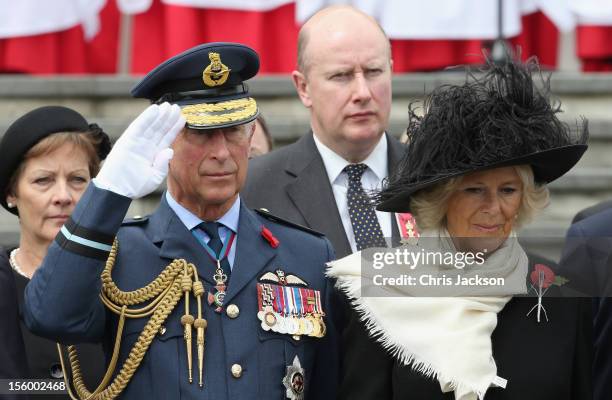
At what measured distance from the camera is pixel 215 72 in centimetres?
432

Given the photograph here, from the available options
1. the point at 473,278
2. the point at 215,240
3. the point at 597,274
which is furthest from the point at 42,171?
the point at 597,274

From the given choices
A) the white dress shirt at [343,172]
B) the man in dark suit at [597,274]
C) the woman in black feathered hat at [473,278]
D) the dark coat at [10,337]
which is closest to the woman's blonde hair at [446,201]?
the woman in black feathered hat at [473,278]

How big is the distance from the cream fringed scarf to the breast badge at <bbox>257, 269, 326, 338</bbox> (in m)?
0.11

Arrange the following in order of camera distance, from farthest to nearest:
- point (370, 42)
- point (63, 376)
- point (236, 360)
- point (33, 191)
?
point (370, 42), point (33, 191), point (63, 376), point (236, 360)

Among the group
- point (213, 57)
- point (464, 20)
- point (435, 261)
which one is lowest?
point (435, 261)

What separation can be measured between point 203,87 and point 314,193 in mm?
1190

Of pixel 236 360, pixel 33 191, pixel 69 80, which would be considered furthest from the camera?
pixel 69 80

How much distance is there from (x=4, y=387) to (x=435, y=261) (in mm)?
1352

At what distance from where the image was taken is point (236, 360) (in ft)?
13.6

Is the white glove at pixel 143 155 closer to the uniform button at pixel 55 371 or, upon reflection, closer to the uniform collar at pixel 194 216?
the uniform collar at pixel 194 216

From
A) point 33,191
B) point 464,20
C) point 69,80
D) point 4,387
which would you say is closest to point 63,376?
point 4,387

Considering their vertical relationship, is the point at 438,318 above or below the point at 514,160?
below

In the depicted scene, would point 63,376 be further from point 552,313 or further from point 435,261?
point 552,313

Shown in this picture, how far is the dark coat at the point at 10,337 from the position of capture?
429 cm
